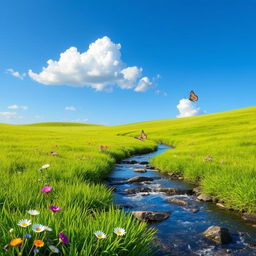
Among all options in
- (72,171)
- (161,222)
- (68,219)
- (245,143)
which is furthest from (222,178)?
(245,143)

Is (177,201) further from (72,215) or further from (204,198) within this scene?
(72,215)

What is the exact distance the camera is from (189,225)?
8.30 metres

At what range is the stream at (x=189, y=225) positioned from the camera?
6.76 meters

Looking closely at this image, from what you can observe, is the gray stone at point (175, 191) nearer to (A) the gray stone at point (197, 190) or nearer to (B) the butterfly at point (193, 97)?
(A) the gray stone at point (197, 190)

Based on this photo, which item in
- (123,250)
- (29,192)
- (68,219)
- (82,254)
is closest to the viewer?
(82,254)

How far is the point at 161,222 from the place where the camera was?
27.8ft

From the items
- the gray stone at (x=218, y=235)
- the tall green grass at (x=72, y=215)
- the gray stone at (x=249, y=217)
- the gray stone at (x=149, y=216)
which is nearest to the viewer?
the tall green grass at (x=72, y=215)

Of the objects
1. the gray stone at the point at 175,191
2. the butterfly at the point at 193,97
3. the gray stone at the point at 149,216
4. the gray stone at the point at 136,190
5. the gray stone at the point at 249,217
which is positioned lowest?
the gray stone at the point at 249,217

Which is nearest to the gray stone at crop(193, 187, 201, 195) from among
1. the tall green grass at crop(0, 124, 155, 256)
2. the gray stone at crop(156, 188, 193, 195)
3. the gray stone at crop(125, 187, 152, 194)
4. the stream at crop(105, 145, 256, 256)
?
the gray stone at crop(156, 188, 193, 195)

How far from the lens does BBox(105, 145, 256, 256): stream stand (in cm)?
676

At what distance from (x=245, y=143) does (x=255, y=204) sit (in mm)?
19310

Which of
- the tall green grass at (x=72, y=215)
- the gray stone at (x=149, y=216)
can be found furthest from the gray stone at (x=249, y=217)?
the tall green grass at (x=72, y=215)

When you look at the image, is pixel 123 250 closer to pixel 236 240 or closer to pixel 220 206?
pixel 236 240

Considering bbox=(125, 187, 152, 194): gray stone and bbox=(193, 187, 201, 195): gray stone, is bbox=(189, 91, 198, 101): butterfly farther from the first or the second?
bbox=(125, 187, 152, 194): gray stone
